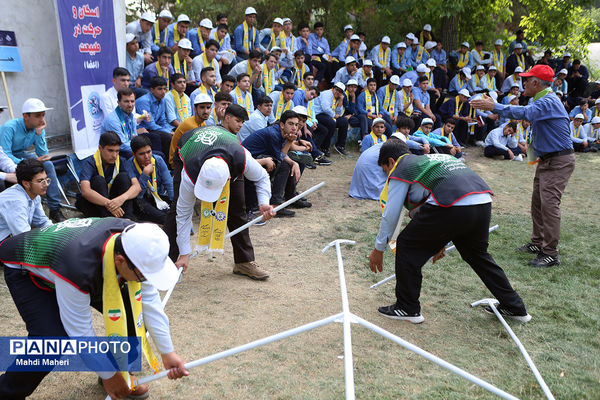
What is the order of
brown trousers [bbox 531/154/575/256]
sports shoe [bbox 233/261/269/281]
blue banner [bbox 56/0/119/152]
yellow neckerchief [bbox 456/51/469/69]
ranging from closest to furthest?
sports shoe [bbox 233/261/269/281], brown trousers [bbox 531/154/575/256], blue banner [bbox 56/0/119/152], yellow neckerchief [bbox 456/51/469/69]

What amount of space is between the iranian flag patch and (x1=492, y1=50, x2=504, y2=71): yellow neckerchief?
14.8 metres

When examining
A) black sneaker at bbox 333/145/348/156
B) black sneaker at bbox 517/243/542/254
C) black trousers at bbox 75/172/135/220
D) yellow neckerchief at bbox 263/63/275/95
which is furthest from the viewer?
black sneaker at bbox 333/145/348/156

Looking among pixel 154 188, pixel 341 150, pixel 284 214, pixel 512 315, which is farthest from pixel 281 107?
pixel 512 315

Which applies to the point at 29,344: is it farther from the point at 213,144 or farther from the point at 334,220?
the point at 334,220

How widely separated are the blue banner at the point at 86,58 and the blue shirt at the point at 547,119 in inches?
205

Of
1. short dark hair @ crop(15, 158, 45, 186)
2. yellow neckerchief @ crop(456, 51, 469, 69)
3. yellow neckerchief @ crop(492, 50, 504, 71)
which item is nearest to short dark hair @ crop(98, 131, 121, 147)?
short dark hair @ crop(15, 158, 45, 186)

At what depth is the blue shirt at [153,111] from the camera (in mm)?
7492

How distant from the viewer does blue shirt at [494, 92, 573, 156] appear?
18.4 feet

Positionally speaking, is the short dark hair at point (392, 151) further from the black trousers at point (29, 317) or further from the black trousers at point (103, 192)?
the black trousers at point (103, 192)

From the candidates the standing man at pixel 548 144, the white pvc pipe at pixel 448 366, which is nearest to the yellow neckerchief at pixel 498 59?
the standing man at pixel 548 144

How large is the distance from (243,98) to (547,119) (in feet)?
16.2

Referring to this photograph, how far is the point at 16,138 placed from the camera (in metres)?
5.83

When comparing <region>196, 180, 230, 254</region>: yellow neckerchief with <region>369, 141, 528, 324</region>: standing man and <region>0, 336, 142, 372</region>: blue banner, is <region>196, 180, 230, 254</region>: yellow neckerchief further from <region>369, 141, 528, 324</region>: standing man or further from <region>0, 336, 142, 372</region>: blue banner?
<region>0, 336, 142, 372</region>: blue banner

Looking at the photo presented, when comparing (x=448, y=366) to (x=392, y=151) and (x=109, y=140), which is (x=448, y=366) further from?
(x=109, y=140)
